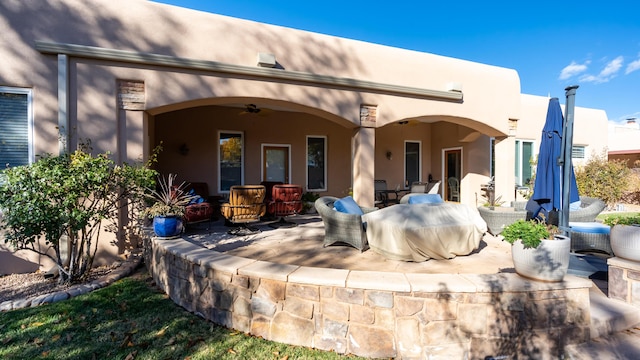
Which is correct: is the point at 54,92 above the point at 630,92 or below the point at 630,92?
below

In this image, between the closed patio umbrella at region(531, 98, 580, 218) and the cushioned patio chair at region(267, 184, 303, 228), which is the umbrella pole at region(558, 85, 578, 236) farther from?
the cushioned patio chair at region(267, 184, 303, 228)

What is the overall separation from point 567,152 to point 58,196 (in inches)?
260

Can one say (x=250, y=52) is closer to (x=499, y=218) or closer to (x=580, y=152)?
(x=499, y=218)

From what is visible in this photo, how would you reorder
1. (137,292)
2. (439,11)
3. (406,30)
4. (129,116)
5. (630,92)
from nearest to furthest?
(137,292) → (129,116) → (439,11) → (406,30) → (630,92)

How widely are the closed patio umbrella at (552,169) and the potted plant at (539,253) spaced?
1582 mm

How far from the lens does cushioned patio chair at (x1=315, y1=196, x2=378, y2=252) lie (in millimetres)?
4277

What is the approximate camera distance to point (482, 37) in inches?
504

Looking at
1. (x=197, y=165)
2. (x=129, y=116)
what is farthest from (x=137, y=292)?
(x=197, y=165)

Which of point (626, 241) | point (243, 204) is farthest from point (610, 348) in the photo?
point (243, 204)

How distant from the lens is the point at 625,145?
51.9 ft

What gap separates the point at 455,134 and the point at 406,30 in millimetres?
4999

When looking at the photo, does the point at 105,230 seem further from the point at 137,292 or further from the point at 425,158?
the point at 425,158

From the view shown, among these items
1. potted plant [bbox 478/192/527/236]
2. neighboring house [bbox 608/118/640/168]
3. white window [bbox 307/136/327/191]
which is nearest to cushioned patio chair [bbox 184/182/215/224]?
white window [bbox 307/136/327/191]

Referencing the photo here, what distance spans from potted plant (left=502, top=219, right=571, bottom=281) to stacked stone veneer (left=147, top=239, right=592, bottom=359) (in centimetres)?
11
